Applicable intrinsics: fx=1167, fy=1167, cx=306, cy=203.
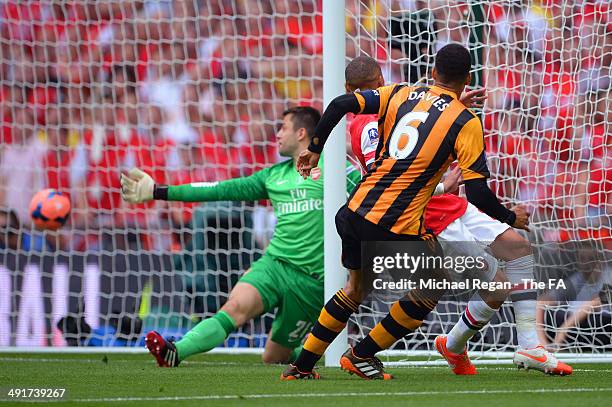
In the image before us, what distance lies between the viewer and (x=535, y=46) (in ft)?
25.5

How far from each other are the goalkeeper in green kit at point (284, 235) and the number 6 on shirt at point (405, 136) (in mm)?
1689

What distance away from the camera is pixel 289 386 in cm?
517

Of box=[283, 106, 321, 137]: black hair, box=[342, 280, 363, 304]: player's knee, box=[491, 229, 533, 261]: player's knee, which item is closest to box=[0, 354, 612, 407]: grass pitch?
box=[342, 280, 363, 304]: player's knee

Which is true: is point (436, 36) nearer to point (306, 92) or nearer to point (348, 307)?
point (306, 92)

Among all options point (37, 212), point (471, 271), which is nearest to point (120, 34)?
point (37, 212)

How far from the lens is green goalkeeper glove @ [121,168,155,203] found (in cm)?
719

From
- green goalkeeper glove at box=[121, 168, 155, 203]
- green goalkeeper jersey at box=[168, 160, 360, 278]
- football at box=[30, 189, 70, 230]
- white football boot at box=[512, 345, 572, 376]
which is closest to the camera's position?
white football boot at box=[512, 345, 572, 376]

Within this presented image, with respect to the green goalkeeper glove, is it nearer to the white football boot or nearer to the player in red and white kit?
the player in red and white kit

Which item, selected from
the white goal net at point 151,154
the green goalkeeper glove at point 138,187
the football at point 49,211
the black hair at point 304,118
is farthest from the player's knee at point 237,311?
the football at point 49,211

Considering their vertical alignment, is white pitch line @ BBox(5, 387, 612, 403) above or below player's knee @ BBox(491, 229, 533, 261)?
below

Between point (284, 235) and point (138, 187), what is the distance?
968 mm

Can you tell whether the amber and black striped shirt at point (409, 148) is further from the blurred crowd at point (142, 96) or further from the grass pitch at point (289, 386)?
the blurred crowd at point (142, 96)

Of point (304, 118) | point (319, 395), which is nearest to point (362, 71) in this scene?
point (304, 118)

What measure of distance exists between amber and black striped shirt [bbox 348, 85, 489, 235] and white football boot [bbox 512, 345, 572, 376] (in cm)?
94
